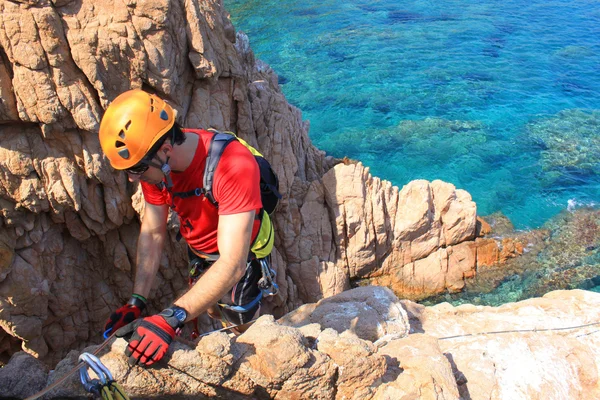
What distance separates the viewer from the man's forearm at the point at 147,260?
15.6 ft

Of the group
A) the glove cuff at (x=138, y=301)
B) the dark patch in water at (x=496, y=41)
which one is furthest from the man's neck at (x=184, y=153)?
the dark patch in water at (x=496, y=41)

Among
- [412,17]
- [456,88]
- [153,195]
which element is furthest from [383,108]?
[153,195]

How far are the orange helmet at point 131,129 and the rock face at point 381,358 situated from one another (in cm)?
147

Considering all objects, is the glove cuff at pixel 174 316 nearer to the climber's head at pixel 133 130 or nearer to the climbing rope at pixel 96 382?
the climbing rope at pixel 96 382

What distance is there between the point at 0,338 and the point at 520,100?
1959cm

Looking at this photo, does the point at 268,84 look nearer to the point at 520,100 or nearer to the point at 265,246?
the point at 265,246

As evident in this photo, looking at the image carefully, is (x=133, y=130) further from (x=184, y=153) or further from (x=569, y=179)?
(x=569, y=179)

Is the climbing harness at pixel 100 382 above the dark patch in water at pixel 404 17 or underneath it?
above

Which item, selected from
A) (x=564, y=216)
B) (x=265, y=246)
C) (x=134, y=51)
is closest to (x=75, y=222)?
(x=134, y=51)

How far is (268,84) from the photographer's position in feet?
37.9

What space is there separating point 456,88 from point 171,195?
18.7 m

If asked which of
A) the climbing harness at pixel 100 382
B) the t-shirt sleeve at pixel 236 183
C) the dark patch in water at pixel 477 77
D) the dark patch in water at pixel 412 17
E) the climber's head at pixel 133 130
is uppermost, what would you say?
the climber's head at pixel 133 130

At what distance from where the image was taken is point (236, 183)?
4234mm

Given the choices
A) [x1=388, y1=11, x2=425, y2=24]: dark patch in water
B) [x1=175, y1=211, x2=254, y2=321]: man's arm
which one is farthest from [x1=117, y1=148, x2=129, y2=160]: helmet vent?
[x1=388, y1=11, x2=425, y2=24]: dark patch in water
